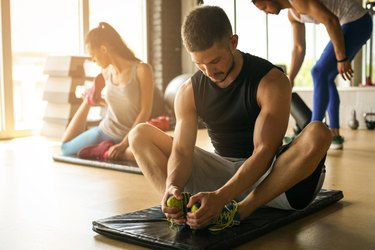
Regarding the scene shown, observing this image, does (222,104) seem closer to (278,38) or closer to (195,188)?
(195,188)

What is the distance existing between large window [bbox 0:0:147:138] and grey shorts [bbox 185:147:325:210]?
12.6 feet

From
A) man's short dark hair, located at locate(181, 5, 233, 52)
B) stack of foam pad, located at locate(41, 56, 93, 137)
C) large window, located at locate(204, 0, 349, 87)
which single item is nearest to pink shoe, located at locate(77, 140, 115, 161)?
stack of foam pad, located at locate(41, 56, 93, 137)

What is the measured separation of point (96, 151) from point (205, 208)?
6.75 ft

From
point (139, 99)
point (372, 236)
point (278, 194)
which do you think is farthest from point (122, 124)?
point (372, 236)

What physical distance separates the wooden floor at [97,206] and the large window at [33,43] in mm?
1677

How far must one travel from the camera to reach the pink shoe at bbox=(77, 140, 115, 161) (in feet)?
11.4

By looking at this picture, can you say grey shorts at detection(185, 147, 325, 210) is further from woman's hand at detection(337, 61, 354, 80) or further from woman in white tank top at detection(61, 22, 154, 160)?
woman's hand at detection(337, 61, 354, 80)

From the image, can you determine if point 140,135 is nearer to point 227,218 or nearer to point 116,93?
point 227,218

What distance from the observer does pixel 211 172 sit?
197 cm

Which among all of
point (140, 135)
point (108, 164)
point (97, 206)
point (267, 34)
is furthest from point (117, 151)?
point (267, 34)

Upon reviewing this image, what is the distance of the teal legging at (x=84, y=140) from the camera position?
3578 millimetres

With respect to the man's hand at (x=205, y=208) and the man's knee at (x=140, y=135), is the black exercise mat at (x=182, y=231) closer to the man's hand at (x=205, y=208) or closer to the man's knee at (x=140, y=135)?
the man's hand at (x=205, y=208)

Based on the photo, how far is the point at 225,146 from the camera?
200cm

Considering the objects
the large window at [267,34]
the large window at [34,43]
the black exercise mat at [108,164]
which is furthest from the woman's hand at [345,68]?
the large window at [34,43]
